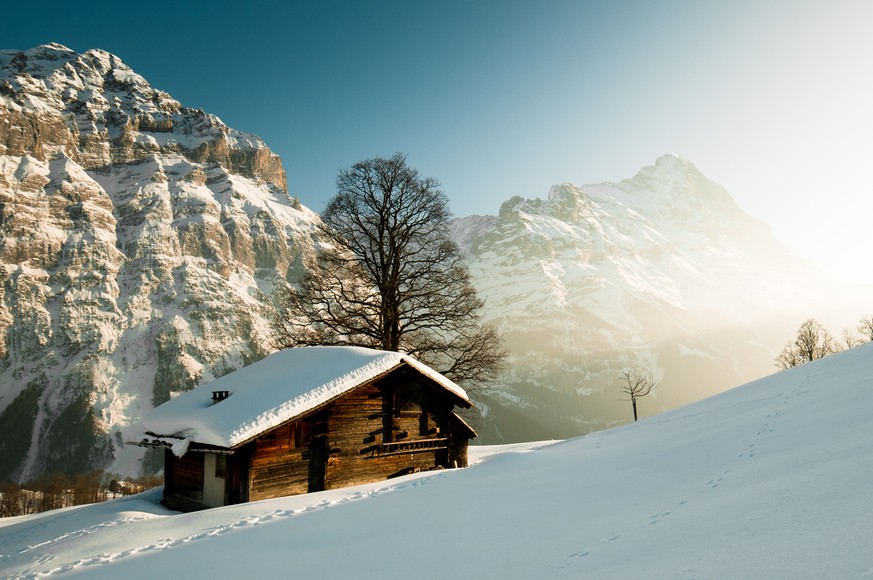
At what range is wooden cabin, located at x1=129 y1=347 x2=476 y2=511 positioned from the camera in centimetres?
1146

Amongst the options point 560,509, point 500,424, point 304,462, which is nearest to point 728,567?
point 560,509

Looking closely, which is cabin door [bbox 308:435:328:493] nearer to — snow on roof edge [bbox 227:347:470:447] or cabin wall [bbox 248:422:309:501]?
cabin wall [bbox 248:422:309:501]

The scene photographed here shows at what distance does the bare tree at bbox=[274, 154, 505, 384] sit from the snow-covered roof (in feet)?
8.86

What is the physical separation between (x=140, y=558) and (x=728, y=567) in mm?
7468

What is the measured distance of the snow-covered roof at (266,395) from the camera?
1110 cm

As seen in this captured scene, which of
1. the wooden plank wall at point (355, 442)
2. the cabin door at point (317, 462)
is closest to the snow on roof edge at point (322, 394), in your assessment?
the wooden plank wall at point (355, 442)

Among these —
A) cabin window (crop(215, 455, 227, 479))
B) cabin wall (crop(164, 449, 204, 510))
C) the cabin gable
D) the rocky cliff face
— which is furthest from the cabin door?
the rocky cliff face

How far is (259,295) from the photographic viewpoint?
167 meters

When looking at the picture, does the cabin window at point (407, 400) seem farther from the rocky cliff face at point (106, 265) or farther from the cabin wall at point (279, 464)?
the rocky cliff face at point (106, 265)

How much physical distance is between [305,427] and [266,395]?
1433 millimetres

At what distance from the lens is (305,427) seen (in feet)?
41.7

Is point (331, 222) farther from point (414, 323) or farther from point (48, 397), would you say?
point (48, 397)

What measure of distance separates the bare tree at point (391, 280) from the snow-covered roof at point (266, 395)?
106 inches

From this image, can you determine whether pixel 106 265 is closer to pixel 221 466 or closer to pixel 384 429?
pixel 221 466
